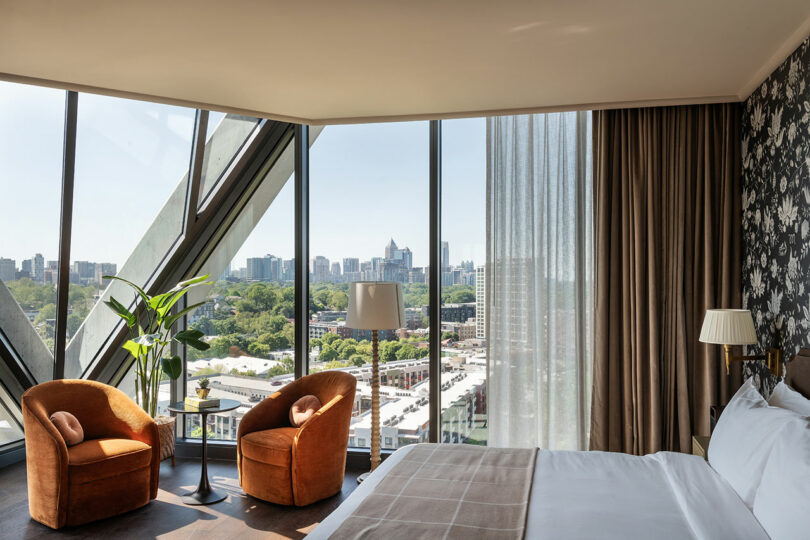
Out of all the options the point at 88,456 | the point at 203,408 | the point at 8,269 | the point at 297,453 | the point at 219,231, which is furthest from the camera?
the point at 219,231

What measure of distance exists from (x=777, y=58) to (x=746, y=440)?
1941 mm

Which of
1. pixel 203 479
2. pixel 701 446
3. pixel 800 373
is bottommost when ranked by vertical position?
pixel 203 479

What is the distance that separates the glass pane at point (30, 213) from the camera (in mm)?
4121

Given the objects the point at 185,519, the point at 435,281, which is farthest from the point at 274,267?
the point at 185,519

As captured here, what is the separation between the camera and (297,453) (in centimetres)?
357

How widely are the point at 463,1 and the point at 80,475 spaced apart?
10.4ft

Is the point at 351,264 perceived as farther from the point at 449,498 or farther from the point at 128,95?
the point at 449,498

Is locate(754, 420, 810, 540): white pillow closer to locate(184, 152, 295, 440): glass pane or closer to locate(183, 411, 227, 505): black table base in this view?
locate(183, 411, 227, 505): black table base

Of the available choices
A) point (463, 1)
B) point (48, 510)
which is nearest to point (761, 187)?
point (463, 1)

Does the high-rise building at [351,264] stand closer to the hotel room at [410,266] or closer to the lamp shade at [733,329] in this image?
the hotel room at [410,266]

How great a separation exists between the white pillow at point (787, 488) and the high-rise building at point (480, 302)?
2.42 m

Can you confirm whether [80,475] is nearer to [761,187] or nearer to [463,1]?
[463,1]

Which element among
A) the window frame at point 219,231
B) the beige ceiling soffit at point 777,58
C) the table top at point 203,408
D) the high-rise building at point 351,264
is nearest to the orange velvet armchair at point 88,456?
the table top at point 203,408

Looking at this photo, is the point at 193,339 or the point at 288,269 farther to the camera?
the point at 288,269
